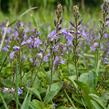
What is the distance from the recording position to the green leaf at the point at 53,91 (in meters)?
2.45

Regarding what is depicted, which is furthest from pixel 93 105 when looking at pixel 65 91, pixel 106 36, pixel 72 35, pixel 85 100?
pixel 106 36

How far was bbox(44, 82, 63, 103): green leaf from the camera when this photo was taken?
245 centimetres

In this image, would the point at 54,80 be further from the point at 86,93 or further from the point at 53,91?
the point at 86,93

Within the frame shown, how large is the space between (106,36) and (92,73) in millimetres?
1486

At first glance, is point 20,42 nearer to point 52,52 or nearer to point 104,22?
point 52,52

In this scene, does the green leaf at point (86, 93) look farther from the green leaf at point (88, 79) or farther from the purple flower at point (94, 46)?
the purple flower at point (94, 46)

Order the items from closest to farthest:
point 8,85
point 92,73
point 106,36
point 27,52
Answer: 1. point 8,85
2. point 92,73
3. point 27,52
4. point 106,36

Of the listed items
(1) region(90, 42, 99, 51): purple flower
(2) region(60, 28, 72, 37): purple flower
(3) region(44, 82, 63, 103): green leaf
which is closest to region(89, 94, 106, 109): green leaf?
(3) region(44, 82, 63, 103): green leaf

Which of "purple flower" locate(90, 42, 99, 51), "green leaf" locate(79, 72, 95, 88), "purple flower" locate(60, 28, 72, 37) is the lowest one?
"green leaf" locate(79, 72, 95, 88)

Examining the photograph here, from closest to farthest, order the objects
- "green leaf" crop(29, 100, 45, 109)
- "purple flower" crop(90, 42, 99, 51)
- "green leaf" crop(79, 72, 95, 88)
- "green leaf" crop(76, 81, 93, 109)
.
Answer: "green leaf" crop(29, 100, 45, 109) < "green leaf" crop(76, 81, 93, 109) < "green leaf" crop(79, 72, 95, 88) < "purple flower" crop(90, 42, 99, 51)

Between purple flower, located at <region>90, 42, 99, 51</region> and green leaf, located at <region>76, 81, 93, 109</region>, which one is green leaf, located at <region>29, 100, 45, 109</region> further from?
purple flower, located at <region>90, 42, 99, 51</region>

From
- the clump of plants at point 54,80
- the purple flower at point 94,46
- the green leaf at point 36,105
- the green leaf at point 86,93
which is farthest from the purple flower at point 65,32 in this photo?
the purple flower at point 94,46

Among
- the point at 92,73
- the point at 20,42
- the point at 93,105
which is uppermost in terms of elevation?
the point at 20,42

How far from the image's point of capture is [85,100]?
7.97 ft
